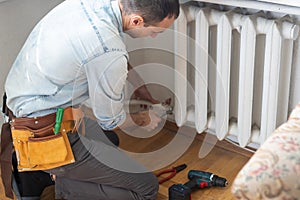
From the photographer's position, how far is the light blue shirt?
1714 millimetres

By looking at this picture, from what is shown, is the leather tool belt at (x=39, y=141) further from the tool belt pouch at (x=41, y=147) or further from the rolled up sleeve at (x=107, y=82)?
the rolled up sleeve at (x=107, y=82)

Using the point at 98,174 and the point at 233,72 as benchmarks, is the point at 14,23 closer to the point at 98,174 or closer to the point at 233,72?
the point at 98,174

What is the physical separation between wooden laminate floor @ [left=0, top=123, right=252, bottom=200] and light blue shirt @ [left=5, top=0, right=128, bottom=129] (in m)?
0.51

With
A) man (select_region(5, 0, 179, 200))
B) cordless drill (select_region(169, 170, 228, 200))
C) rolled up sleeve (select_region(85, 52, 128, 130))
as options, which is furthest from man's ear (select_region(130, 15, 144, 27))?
cordless drill (select_region(169, 170, 228, 200))

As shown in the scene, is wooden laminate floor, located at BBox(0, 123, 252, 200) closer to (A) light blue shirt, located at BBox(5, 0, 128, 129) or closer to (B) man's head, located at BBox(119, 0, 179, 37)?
(A) light blue shirt, located at BBox(5, 0, 128, 129)

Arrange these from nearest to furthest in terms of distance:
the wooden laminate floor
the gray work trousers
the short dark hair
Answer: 1. the short dark hair
2. the gray work trousers
3. the wooden laminate floor

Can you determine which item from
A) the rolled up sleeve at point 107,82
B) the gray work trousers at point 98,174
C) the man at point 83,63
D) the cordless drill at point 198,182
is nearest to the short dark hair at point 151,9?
the man at point 83,63

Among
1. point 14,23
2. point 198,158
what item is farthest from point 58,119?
point 198,158

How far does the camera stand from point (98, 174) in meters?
1.96

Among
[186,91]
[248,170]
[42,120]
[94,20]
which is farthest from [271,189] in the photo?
[186,91]

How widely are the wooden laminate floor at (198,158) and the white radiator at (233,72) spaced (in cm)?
11

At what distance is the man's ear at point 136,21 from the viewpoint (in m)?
1.72

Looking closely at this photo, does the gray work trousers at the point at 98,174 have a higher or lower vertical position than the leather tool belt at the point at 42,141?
lower

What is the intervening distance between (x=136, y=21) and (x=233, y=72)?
0.68 m
